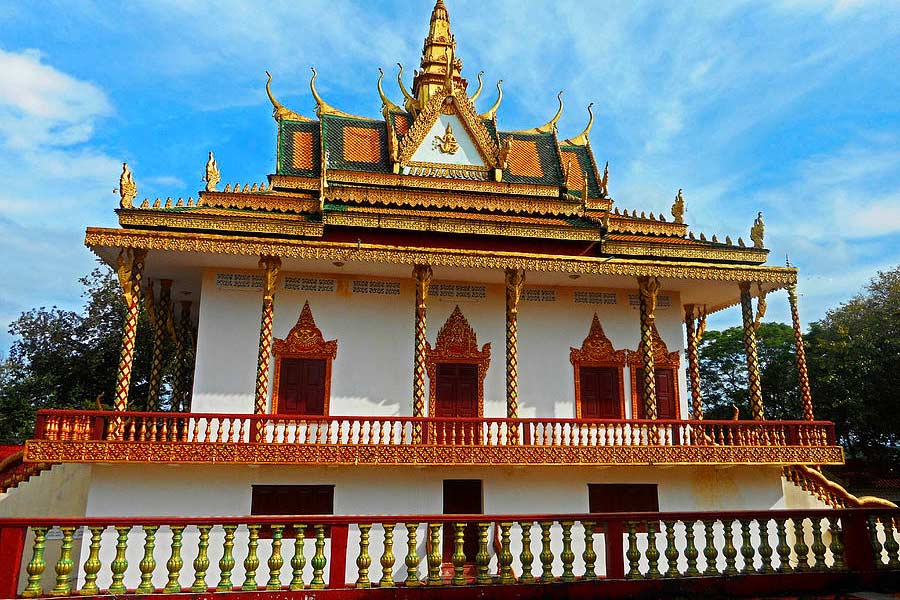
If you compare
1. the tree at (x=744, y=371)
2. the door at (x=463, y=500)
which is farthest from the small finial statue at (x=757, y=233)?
the tree at (x=744, y=371)

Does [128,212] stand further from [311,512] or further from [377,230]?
[311,512]

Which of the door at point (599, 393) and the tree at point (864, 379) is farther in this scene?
the tree at point (864, 379)

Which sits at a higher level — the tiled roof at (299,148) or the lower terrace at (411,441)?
the tiled roof at (299,148)

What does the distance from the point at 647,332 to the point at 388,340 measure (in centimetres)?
503

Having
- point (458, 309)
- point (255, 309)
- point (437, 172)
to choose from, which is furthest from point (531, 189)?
point (255, 309)

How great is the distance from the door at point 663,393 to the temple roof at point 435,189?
254 cm

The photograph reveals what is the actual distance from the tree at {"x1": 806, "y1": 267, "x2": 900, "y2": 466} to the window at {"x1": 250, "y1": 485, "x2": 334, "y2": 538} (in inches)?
797

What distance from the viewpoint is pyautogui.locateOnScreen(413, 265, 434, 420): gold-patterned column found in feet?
39.2

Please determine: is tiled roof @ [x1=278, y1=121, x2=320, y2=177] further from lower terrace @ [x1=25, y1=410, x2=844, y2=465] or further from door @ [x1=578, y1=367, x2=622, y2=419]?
door @ [x1=578, y1=367, x2=622, y2=419]

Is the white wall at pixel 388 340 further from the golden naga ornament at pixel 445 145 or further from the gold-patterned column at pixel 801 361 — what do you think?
the golden naga ornament at pixel 445 145

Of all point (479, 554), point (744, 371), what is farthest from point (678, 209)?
point (744, 371)

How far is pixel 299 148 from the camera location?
57.4 ft

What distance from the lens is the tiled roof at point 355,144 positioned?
17250mm

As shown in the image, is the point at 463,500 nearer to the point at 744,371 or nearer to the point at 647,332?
the point at 647,332
